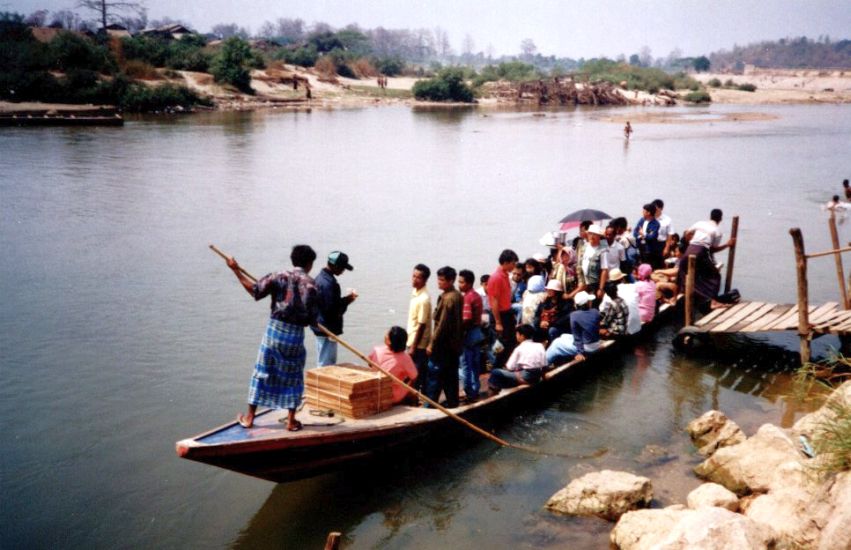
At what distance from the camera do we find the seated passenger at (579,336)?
9.70 meters

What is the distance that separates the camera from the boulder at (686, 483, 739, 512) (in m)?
6.46

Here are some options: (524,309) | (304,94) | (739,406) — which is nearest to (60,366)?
(524,309)

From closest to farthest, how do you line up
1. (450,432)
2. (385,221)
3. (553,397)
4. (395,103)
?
(450,432), (553,397), (385,221), (395,103)

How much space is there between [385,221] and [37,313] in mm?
10153

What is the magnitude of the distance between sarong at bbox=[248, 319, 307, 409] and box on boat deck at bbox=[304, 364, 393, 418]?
23.5 inches

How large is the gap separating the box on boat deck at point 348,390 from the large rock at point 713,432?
3.85 metres

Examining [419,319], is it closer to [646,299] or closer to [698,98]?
[646,299]

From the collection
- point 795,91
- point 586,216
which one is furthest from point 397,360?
point 795,91

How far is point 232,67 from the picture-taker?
196 feet

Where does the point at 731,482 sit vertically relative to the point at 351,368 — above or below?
below

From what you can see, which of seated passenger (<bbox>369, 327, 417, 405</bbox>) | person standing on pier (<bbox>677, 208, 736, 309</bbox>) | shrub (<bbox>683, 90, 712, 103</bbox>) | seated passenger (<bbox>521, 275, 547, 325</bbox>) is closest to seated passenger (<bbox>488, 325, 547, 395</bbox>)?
seated passenger (<bbox>521, 275, 547, 325</bbox>)

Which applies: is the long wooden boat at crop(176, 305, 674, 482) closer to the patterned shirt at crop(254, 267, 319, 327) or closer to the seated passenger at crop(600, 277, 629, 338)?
the patterned shirt at crop(254, 267, 319, 327)

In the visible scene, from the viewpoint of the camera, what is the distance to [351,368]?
7566 mm

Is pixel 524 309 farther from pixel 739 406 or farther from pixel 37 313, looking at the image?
pixel 37 313
